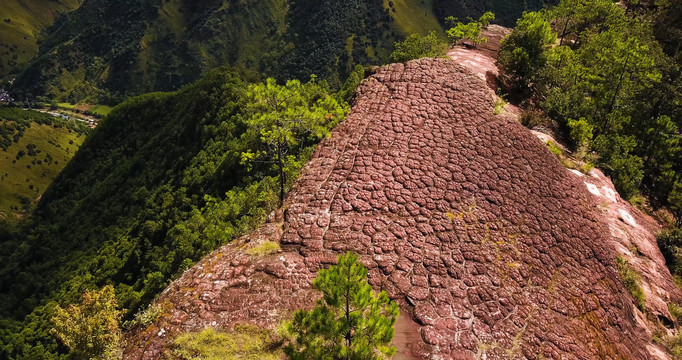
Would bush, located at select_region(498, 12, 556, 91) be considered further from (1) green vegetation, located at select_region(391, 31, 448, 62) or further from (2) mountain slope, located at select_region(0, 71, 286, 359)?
(2) mountain slope, located at select_region(0, 71, 286, 359)

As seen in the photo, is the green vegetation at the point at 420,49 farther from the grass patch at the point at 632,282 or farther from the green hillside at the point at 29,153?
the green hillside at the point at 29,153

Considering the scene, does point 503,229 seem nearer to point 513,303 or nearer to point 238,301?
point 513,303

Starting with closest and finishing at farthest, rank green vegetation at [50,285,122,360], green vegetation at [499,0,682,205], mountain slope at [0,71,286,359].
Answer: green vegetation at [50,285,122,360]
green vegetation at [499,0,682,205]
mountain slope at [0,71,286,359]

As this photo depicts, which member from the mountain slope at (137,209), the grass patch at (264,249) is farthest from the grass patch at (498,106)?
the grass patch at (264,249)

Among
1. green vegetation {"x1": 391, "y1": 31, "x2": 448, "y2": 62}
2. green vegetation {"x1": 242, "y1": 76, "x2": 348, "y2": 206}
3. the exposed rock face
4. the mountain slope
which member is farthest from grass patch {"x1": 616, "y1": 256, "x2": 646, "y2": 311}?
green vegetation {"x1": 391, "y1": 31, "x2": 448, "y2": 62}

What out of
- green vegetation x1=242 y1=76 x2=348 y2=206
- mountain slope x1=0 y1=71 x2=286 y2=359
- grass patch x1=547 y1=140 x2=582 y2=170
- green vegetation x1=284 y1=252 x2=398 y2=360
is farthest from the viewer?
mountain slope x1=0 y1=71 x2=286 y2=359

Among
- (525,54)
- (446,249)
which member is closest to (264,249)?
(446,249)

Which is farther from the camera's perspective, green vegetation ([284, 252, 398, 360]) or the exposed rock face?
the exposed rock face
